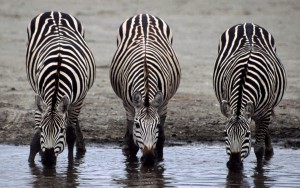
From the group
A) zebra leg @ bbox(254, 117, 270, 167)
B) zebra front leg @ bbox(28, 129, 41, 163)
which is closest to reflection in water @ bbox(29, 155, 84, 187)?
zebra front leg @ bbox(28, 129, 41, 163)

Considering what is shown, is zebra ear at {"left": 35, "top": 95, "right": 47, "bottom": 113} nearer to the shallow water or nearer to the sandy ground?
the shallow water

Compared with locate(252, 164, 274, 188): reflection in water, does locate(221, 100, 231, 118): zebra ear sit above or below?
above

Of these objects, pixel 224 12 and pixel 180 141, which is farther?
pixel 224 12

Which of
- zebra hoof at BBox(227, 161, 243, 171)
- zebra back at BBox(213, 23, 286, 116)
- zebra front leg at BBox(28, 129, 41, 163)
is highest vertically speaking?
zebra back at BBox(213, 23, 286, 116)

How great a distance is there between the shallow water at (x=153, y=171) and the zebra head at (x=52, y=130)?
289 mm

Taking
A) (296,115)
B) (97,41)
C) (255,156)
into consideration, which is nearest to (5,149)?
(255,156)

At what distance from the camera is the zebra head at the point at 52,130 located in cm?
975

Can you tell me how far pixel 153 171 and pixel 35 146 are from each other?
5.01 ft

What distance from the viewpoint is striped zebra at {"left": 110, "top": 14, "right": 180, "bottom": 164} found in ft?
32.7

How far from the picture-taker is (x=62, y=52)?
10828 mm

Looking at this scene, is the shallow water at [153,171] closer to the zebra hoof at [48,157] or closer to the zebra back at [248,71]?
the zebra hoof at [48,157]

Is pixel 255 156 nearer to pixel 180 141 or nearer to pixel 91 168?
pixel 180 141

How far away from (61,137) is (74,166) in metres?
0.95

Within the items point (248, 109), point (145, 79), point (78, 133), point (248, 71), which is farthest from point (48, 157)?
point (248, 71)
